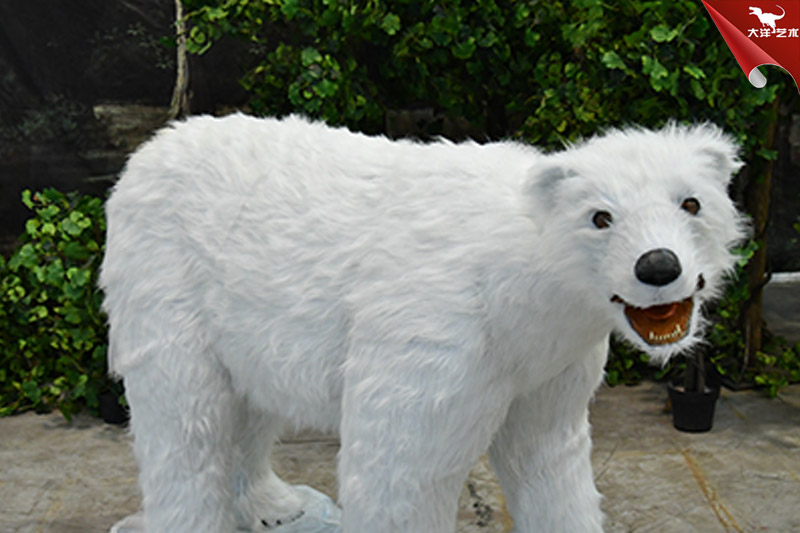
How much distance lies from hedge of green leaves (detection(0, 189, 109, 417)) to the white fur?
1.70 meters

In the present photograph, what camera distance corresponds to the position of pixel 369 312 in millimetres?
1645

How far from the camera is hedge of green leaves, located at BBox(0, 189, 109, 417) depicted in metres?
3.63

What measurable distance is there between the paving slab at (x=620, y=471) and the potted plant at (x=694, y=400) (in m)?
0.05

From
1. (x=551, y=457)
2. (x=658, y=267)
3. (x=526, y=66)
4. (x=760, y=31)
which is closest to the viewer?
(x=658, y=267)

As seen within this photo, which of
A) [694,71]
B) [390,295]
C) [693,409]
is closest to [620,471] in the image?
[693,409]

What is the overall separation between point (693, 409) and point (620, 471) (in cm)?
49

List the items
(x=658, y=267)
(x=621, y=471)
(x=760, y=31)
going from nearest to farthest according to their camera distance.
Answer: (x=658, y=267) < (x=760, y=31) < (x=621, y=471)

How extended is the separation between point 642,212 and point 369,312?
0.50 m

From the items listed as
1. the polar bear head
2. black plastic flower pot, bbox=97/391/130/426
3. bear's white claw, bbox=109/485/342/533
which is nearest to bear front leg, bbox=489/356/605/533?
the polar bear head

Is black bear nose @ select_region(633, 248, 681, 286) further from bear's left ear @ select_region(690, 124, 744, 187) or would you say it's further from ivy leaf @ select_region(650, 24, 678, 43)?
ivy leaf @ select_region(650, 24, 678, 43)

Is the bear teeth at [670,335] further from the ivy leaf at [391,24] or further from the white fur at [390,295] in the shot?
the ivy leaf at [391,24]

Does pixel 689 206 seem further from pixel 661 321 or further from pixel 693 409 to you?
pixel 693 409

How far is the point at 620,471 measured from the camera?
322cm

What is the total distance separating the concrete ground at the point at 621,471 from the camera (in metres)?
2.91
